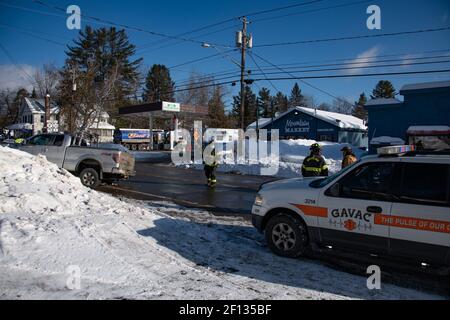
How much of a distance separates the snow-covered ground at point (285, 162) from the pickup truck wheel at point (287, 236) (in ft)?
49.1

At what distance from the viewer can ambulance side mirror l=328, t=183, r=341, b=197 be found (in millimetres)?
5661

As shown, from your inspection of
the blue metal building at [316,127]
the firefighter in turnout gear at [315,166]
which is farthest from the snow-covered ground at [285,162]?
the firefighter in turnout gear at [315,166]

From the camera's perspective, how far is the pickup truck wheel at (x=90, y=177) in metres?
13.3

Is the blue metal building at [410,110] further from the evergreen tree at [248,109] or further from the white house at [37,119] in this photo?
the evergreen tree at [248,109]

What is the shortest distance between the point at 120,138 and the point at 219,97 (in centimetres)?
3118

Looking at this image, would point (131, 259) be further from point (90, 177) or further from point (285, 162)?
point (285, 162)

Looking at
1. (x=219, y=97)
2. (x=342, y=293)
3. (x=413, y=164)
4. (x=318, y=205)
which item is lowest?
(x=342, y=293)

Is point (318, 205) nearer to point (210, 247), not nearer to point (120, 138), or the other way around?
point (210, 247)

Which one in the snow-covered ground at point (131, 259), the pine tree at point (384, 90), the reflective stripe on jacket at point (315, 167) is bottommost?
the snow-covered ground at point (131, 259)

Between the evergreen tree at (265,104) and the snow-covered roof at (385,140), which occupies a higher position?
the evergreen tree at (265,104)
